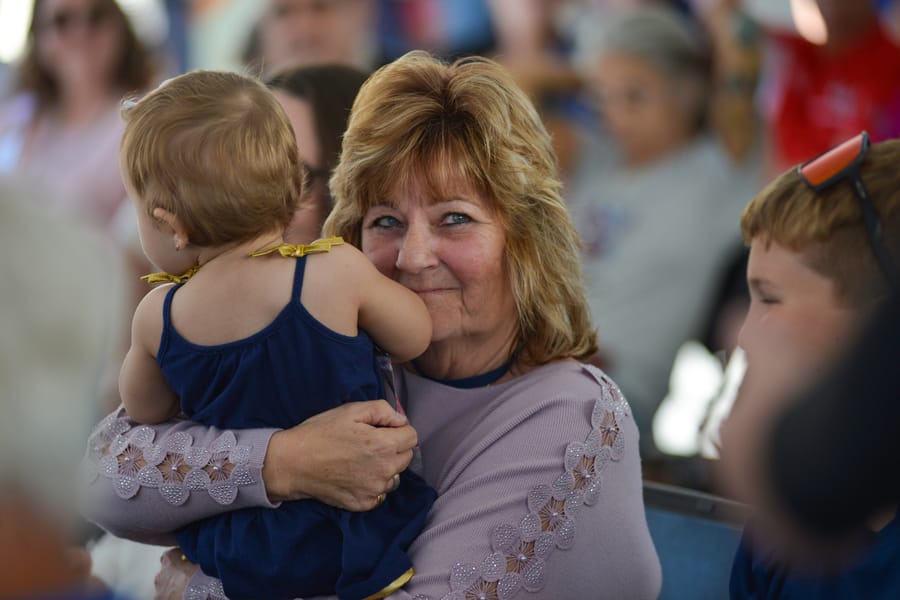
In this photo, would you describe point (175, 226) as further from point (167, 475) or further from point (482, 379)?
point (482, 379)

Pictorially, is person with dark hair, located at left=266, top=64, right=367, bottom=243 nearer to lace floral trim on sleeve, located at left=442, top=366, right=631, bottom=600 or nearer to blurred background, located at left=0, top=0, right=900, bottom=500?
lace floral trim on sleeve, located at left=442, top=366, right=631, bottom=600

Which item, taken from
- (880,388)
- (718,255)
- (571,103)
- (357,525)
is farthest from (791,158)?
(880,388)

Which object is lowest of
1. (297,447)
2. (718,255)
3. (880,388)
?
(718,255)

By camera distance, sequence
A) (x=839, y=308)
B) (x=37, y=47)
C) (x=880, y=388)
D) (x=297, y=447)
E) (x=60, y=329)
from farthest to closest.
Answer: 1. (x=37, y=47)
2. (x=297, y=447)
3. (x=839, y=308)
4. (x=60, y=329)
5. (x=880, y=388)

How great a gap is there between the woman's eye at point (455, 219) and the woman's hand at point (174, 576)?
705 mm

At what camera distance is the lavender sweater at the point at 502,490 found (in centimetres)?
166

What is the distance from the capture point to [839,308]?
1.52 m

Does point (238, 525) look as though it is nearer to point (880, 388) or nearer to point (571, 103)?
point (880, 388)

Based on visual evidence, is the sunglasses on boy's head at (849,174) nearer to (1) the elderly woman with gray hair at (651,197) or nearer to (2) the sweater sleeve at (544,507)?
(2) the sweater sleeve at (544,507)

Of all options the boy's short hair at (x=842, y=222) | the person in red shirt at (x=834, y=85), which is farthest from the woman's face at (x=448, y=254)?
the person in red shirt at (x=834, y=85)

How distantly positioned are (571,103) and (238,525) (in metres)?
3.65

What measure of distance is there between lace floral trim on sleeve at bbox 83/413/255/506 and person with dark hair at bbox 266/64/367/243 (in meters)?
0.55

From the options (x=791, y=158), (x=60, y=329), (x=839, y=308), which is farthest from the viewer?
(x=791, y=158)

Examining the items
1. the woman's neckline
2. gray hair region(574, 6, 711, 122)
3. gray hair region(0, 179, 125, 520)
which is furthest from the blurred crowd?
gray hair region(0, 179, 125, 520)
